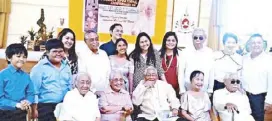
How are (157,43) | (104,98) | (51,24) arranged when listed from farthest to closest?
(157,43)
(51,24)
(104,98)

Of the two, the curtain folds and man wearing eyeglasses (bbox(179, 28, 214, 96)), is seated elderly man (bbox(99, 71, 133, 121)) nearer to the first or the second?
man wearing eyeglasses (bbox(179, 28, 214, 96))

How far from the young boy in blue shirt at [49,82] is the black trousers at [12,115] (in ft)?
0.48

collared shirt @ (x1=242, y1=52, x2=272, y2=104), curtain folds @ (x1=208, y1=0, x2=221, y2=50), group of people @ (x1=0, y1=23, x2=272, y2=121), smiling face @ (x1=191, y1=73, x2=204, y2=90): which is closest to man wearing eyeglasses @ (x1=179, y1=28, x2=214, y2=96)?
group of people @ (x1=0, y1=23, x2=272, y2=121)

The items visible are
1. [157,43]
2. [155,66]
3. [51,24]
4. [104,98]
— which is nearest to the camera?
[104,98]

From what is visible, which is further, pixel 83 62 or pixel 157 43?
pixel 157 43

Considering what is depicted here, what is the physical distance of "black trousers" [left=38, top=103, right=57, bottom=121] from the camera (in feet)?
11.0

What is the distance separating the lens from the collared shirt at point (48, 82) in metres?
3.31

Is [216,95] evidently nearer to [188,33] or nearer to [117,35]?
[117,35]

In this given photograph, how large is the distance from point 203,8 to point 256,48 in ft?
5.28

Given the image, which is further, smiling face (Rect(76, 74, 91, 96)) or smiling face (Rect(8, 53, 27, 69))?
smiling face (Rect(76, 74, 91, 96))

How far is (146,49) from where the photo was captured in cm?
396

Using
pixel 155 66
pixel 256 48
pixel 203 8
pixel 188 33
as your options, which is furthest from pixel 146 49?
pixel 203 8

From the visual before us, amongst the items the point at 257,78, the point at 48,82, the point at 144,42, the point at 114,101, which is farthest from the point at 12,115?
the point at 257,78

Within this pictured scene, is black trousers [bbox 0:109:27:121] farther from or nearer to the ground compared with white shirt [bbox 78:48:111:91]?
nearer to the ground
